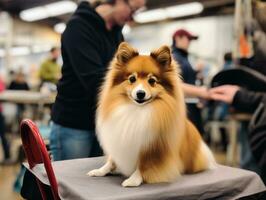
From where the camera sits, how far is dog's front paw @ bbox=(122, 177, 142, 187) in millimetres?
1279

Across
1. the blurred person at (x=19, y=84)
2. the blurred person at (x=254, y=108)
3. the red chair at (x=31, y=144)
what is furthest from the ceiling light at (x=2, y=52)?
the red chair at (x=31, y=144)

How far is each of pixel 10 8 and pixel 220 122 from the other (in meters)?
7.61

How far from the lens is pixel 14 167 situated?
196 inches

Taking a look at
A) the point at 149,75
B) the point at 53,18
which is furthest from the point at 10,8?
the point at 149,75

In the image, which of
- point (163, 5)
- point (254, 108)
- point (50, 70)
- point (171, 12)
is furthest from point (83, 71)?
point (171, 12)

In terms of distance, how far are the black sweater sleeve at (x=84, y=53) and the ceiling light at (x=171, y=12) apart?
8432 mm

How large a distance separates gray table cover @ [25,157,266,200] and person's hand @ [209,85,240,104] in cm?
35

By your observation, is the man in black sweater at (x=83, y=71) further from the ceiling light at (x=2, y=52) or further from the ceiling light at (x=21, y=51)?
the ceiling light at (x=21, y=51)

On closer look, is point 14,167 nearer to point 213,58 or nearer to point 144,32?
point 213,58

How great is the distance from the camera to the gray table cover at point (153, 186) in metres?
1.20

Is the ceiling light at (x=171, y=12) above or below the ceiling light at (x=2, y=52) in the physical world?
above

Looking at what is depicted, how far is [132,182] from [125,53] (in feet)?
1.47

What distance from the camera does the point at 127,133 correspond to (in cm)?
128

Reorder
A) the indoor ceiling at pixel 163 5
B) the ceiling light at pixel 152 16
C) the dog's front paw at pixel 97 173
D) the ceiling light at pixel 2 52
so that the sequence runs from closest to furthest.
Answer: the dog's front paw at pixel 97 173 < the indoor ceiling at pixel 163 5 < the ceiling light at pixel 2 52 < the ceiling light at pixel 152 16
